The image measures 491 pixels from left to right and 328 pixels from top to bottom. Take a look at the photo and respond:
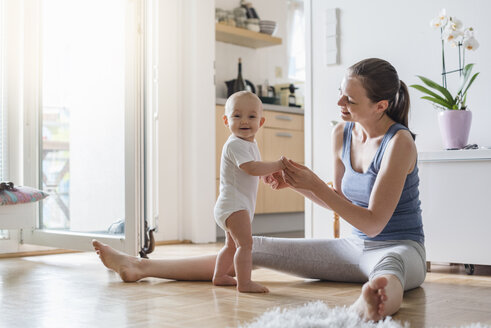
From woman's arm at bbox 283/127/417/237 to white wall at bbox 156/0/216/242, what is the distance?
2.42m

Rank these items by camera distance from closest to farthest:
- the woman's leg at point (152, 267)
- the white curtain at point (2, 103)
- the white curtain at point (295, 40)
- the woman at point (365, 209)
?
the woman at point (365, 209) → the woman's leg at point (152, 267) → the white curtain at point (2, 103) → the white curtain at point (295, 40)

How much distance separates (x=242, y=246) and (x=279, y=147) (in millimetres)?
3008

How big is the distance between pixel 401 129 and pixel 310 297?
0.60 m

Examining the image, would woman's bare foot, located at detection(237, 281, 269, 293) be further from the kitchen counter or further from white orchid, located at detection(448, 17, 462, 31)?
the kitchen counter

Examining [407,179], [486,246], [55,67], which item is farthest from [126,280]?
[55,67]

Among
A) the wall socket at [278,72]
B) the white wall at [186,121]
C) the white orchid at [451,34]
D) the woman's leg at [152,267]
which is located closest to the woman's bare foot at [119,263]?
the woman's leg at [152,267]

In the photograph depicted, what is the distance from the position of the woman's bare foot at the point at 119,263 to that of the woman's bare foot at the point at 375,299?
1035 mm

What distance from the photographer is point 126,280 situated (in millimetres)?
2289

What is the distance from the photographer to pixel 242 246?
2.00 metres

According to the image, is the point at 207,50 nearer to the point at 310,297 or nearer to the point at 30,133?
the point at 30,133

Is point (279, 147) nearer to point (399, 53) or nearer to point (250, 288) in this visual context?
point (399, 53)

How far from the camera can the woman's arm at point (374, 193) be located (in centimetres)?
181

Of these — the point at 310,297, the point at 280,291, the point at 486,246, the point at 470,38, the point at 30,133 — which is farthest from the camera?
the point at 30,133

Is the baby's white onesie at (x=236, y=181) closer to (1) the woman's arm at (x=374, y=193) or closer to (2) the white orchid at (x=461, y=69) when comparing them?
(1) the woman's arm at (x=374, y=193)
